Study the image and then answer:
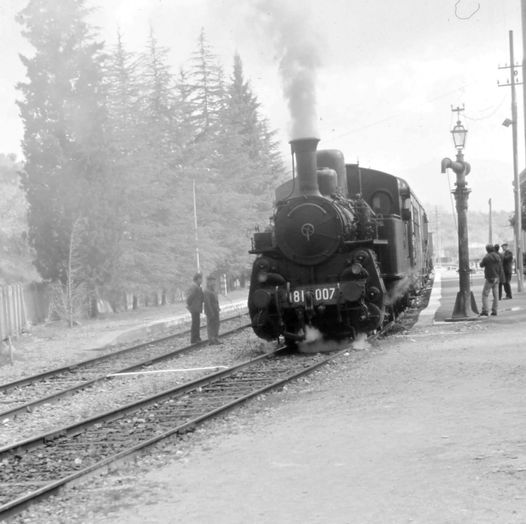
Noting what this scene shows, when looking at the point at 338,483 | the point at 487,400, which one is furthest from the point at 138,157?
the point at 338,483

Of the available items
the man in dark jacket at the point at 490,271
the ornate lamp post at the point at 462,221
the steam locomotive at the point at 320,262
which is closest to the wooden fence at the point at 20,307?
the steam locomotive at the point at 320,262

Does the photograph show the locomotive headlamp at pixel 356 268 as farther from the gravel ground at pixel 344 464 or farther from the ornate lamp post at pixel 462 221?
the ornate lamp post at pixel 462 221

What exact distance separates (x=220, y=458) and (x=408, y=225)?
11.3 metres

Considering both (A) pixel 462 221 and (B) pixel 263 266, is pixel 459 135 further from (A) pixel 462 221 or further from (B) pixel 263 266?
(B) pixel 263 266

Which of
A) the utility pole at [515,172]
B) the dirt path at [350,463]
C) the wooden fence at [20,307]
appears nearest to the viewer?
the dirt path at [350,463]

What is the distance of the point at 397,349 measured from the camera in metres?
13.5

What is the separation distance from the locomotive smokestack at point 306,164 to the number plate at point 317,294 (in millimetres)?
1595

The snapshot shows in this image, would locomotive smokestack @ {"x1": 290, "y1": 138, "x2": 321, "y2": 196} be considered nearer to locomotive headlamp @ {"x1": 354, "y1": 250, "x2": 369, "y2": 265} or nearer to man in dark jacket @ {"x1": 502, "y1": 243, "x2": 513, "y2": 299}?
locomotive headlamp @ {"x1": 354, "y1": 250, "x2": 369, "y2": 265}

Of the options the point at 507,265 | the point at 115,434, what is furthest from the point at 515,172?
the point at 115,434

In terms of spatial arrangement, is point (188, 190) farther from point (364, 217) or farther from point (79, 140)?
point (364, 217)

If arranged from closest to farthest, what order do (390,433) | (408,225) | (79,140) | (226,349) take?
(390,433)
(226,349)
(408,225)
(79,140)

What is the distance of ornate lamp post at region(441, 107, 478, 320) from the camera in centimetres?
1778

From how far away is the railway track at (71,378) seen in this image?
11.1 m

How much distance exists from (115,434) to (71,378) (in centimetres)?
521
